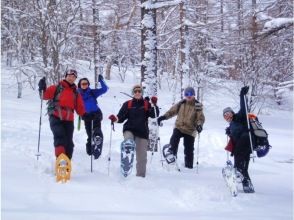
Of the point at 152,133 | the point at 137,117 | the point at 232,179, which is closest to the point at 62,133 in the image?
the point at 137,117

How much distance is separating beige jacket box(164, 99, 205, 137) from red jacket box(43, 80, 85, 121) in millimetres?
2549

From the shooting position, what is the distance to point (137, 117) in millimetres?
7785

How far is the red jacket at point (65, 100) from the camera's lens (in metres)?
7.22

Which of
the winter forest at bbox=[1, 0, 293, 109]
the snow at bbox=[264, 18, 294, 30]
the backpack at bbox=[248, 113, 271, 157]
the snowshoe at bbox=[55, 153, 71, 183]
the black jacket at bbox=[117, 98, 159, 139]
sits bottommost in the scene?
Result: the snowshoe at bbox=[55, 153, 71, 183]

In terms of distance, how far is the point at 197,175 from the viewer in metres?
8.51

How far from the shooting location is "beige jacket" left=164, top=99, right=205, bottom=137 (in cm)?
926

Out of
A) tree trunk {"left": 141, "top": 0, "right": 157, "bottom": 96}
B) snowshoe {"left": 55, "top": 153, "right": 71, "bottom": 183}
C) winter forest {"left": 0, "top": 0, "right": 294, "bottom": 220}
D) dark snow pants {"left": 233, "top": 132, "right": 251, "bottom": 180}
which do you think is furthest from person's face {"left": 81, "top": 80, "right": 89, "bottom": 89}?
dark snow pants {"left": 233, "top": 132, "right": 251, "bottom": 180}

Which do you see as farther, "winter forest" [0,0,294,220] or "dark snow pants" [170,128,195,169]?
"dark snow pants" [170,128,195,169]

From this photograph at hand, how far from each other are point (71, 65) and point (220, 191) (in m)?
14.9

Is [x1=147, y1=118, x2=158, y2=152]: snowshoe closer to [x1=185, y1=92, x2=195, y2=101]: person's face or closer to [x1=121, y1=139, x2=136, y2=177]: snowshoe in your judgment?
[x1=185, y1=92, x2=195, y2=101]: person's face

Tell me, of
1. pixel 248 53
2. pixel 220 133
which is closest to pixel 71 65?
pixel 220 133

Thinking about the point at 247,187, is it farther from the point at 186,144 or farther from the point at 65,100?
the point at 65,100

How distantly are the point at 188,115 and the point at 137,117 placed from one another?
188 centimetres

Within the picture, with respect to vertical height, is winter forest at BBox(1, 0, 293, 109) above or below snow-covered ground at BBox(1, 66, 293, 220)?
above
